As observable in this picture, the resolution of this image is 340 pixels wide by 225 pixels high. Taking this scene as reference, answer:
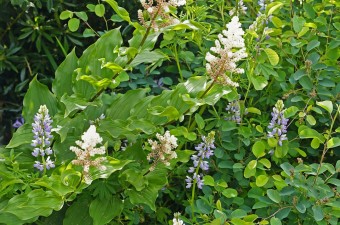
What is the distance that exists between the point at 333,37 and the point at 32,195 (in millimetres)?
1579

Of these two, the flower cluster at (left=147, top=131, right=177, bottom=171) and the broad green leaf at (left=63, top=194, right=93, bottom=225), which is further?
the broad green leaf at (left=63, top=194, right=93, bottom=225)

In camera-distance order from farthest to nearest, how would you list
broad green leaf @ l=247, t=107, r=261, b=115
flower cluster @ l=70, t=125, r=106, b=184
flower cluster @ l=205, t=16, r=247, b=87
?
broad green leaf @ l=247, t=107, r=261, b=115, flower cluster @ l=205, t=16, r=247, b=87, flower cluster @ l=70, t=125, r=106, b=184

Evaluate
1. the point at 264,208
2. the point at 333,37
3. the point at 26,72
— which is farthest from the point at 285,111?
the point at 26,72

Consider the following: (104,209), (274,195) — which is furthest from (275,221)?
(104,209)

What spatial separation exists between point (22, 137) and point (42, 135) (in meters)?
0.26

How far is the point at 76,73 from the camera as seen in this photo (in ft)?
9.27

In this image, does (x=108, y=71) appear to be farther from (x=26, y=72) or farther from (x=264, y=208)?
(x=26, y=72)

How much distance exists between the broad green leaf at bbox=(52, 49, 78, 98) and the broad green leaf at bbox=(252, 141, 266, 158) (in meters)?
0.84

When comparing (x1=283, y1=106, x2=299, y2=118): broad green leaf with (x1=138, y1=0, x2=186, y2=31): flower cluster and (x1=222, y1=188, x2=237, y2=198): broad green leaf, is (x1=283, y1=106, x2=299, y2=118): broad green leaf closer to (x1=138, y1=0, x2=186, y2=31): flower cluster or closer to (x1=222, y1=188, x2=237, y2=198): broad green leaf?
(x1=222, y1=188, x2=237, y2=198): broad green leaf

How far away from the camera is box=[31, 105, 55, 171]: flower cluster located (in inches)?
98.0

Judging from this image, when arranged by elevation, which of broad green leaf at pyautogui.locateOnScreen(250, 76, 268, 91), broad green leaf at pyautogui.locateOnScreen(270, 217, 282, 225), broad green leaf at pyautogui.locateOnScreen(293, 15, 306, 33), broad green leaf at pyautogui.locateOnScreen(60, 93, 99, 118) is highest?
broad green leaf at pyautogui.locateOnScreen(293, 15, 306, 33)

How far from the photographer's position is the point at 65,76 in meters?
2.96

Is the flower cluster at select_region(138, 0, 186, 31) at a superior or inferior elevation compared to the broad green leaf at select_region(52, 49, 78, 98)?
superior

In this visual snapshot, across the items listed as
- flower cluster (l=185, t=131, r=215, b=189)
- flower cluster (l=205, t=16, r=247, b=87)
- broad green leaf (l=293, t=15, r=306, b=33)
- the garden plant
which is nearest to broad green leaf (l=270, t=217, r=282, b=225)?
the garden plant
